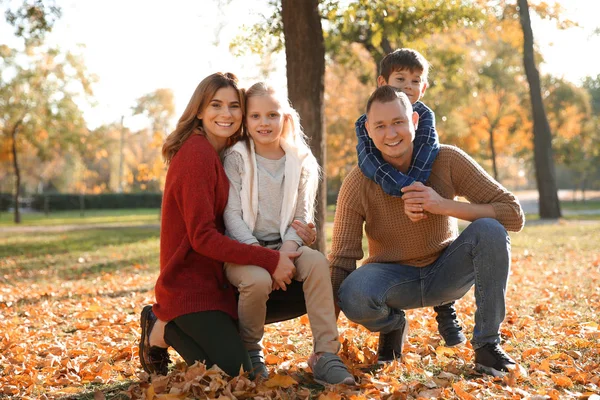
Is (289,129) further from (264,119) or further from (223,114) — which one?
(223,114)

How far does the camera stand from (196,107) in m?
3.76

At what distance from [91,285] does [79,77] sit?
1936 centimetres

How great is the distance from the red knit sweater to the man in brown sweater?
0.62 metres

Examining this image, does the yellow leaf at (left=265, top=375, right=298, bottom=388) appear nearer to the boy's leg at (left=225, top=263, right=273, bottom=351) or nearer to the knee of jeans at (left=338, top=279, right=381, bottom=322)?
the boy's leg at (left=225, top=263, right=273, bottom=351)

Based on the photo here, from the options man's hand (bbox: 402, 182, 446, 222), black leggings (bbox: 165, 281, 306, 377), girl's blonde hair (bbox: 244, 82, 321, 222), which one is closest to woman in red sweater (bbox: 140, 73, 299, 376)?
black leggings (bbox: 165, 281, 306, 377)

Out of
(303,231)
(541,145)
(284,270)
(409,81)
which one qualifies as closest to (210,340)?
(284,270)

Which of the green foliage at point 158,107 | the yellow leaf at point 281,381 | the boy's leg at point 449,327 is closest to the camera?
the yellow leaf at point 281,381

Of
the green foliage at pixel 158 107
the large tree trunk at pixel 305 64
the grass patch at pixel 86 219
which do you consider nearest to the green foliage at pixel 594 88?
the green foliage at pixel 158 107

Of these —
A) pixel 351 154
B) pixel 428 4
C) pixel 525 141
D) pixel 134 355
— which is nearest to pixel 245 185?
pixel 134 355

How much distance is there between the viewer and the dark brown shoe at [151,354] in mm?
3734

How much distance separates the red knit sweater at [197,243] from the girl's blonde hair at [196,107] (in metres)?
0.11

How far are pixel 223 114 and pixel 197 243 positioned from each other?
80cm

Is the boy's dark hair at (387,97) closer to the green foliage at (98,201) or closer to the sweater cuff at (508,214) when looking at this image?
the sweater cuff at (508,214)

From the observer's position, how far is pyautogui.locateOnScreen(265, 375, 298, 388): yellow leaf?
10.8 ft
